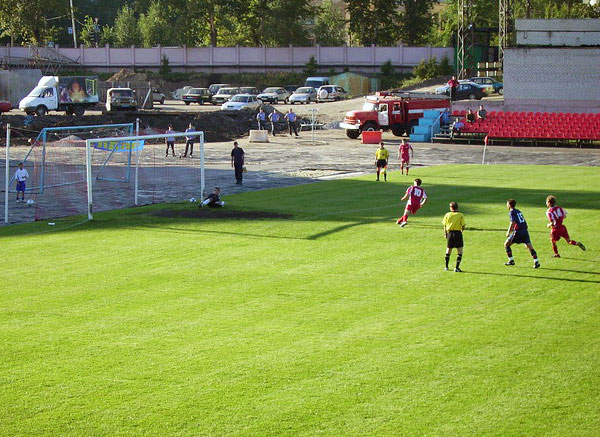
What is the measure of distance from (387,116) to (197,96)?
1245 inches

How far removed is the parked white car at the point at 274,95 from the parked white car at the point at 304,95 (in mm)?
1525

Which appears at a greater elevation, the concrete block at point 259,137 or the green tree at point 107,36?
the green tree at point 107,36

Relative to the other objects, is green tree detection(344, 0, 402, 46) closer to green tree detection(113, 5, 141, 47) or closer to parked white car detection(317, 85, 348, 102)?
parked white car detection(317, 85, 348, 102)

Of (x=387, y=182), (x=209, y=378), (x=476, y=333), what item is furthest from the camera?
(x=387, y=182)

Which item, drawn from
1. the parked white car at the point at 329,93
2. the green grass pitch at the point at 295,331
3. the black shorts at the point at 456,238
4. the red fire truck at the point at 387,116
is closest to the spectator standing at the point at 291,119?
the red fire truck at the point at 387,116

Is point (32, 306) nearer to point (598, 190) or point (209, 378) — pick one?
point (209, 378)

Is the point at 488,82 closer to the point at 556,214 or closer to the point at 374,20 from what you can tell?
the point at 374,20

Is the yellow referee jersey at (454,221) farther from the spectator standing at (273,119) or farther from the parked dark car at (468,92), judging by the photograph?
the parked dark car at (468,92)

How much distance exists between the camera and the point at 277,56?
94.2 m

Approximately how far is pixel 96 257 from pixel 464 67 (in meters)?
59.9

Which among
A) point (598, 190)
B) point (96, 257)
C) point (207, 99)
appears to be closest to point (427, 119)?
point (598, 190)

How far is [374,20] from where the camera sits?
98.2 meters

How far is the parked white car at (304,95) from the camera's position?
81062mm

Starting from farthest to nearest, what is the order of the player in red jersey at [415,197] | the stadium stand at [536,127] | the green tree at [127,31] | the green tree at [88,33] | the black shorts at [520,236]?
the green tree at [127,31] < the green tree at [88,33] < the stadium stand at [536,127] < the player in red jersey at [415,197] < the black shorts at [520,236]
